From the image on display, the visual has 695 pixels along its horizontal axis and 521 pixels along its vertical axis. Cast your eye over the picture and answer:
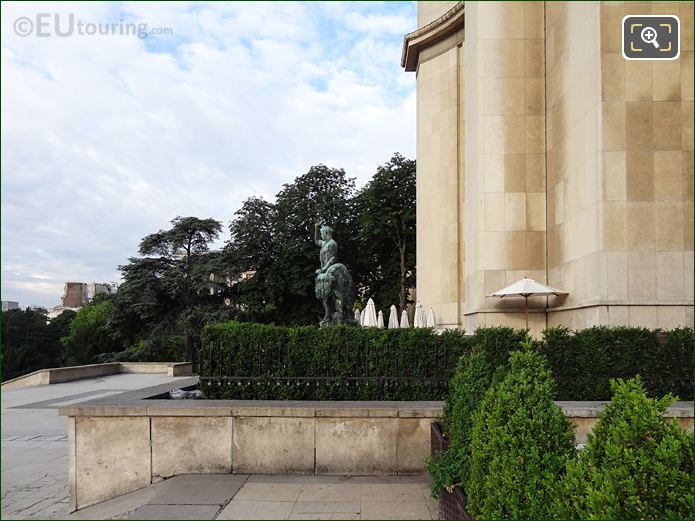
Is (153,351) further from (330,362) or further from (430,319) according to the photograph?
(330,362)

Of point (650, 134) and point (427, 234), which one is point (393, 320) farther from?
point (650, 134)

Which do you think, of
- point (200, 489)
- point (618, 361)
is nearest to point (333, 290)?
point (618, 361)

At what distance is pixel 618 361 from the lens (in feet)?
25.9

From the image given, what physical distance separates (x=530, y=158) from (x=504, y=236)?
1.91 metres

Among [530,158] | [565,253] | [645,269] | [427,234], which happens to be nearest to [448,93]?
[427,234]

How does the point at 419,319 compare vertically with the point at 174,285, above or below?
below

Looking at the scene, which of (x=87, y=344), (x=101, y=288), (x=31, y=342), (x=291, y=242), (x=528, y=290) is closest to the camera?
(x=528, y=290)

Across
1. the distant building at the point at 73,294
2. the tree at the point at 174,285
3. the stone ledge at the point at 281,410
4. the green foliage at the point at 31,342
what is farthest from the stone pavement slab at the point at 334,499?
the distant building at the point at 73,294

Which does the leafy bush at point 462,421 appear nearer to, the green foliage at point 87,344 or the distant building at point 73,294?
the green foliage at point 87,344

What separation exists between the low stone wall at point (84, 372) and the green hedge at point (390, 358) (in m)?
12.3

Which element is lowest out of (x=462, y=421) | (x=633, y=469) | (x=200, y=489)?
(x=200, y=489)

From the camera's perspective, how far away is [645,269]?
9.70 meters

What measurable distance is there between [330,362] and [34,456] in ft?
19.8

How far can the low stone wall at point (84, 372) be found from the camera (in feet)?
78.3
